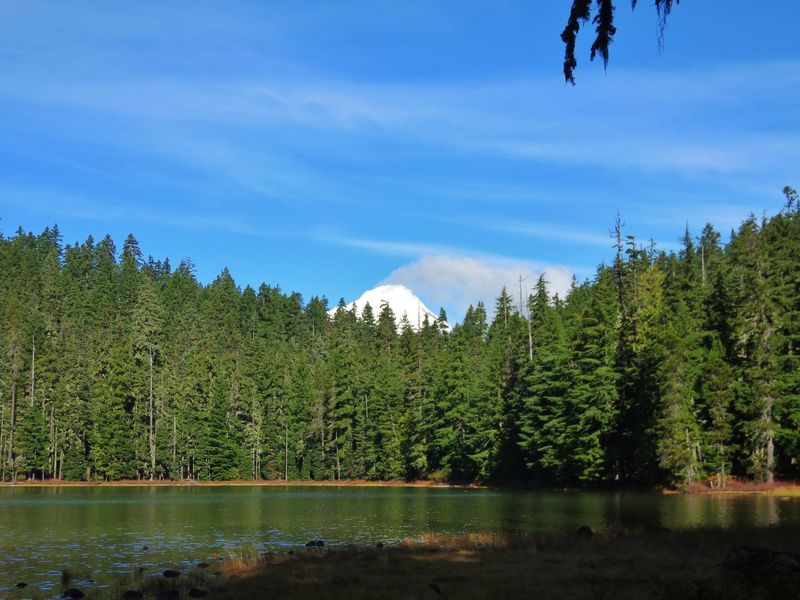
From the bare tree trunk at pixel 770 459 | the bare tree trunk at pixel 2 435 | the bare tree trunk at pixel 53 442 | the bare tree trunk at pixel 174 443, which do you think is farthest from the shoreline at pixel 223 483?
the bare tree trunk at pixel 770 459

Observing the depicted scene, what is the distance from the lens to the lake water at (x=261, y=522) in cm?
3131

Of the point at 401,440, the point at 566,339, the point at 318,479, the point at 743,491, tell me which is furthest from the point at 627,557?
the point at 318,479

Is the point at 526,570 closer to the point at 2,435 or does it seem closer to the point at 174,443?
the point at 174,443

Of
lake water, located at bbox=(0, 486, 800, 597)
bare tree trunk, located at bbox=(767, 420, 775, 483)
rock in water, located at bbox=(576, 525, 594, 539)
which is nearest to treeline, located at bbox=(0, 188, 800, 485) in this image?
bare tree trunk, located at bbox=(767, 420, 775, 483)

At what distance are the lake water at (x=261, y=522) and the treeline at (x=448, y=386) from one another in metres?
11.4

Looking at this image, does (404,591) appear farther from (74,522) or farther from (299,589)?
(74,522)

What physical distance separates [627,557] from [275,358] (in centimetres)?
11500

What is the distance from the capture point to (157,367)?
412 ft

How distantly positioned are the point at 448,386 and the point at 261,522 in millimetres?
58820

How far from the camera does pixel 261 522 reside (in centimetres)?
4762

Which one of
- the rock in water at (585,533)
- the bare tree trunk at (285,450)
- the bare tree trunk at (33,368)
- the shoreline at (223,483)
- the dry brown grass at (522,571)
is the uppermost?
the bare tree trunk at (33,368)

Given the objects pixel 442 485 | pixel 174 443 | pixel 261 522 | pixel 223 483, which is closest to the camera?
pixel 261 522

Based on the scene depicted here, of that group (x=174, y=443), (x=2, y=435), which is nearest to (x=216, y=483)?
(x=174, y=443)

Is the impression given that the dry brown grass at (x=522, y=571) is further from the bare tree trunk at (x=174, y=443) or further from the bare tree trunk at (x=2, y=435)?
the bare tree trunk at (x=2, y=435)
